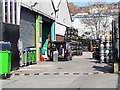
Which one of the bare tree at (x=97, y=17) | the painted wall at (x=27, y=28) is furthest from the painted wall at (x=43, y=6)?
the bare tree at (x=97, y=17)

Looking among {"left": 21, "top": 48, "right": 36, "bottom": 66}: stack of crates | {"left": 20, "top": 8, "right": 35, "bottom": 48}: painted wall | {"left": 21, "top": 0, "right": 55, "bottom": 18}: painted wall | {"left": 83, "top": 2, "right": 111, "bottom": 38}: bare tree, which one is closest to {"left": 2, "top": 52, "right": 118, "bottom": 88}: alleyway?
{"left": 21, "top": 48, "right": 36, "bottom": 66}: stack of crates

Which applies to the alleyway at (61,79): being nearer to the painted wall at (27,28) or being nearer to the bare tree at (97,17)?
the painted wall at (27,28)

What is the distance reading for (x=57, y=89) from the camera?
30.1 feet

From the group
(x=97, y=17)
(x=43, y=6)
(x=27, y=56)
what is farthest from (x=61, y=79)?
(x=97, y=17)

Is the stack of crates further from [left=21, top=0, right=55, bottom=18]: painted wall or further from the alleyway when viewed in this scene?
[left=21, top=0, right=55, bottom=18]: painted wall

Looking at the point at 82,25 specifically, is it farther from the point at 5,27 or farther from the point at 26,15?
the point at 5,27

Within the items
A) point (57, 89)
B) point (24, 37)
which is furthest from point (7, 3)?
point (57, 89)

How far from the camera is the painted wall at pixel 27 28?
72.8ft

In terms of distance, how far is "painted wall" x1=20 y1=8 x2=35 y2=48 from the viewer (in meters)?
22.2

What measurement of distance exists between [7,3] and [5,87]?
9.28m

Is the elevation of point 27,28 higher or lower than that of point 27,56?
higher

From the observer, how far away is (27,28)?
78.0 feet

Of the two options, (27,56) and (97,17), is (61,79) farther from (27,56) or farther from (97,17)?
(97,17)

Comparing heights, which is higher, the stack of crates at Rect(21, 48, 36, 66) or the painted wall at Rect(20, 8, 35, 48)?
the painted wall at Rect(20, 8, 35, 48)
